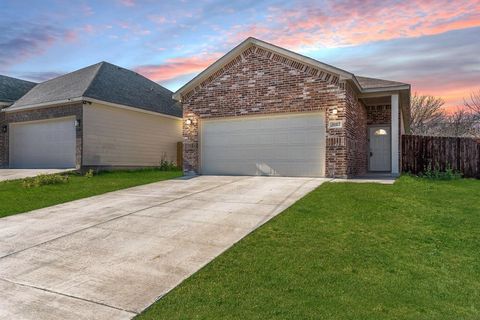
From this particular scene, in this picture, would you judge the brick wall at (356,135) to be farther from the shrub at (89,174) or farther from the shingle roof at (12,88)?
the shingle roof at (12,88)

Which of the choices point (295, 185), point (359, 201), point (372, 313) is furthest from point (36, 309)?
point (295, 185)

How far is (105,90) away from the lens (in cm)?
1675

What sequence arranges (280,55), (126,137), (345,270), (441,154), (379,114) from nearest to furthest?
1. (345,270)
2. (280,55)
3. (441,154)
4. (379,114)
5. (126,137)

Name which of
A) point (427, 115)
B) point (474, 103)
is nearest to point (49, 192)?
point (474, 103)

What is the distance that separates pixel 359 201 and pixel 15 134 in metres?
18.9

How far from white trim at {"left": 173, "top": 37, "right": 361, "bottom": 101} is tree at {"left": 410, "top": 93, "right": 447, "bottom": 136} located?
90.8 feet

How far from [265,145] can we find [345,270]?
908cm

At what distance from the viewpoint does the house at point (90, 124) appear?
51.2 ft

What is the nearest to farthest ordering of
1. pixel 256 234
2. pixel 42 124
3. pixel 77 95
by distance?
pixel 256 234
pixel 77 95
pixel 42 124

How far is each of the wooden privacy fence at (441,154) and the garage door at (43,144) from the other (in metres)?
15.4

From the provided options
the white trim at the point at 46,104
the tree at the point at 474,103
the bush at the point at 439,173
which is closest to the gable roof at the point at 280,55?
the bush at the point at 439,173

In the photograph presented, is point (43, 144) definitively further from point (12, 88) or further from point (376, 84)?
point (376, 84)

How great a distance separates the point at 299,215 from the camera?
6676 mm

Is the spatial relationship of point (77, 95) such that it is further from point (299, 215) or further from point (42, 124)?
point (299, 215)
